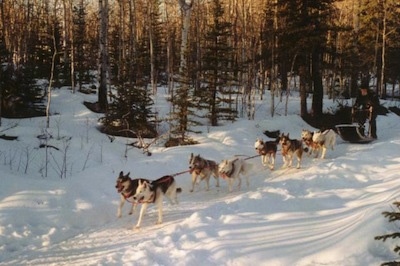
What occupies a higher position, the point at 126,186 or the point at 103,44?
the point at 103,44

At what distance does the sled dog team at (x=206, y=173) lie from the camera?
7.86m

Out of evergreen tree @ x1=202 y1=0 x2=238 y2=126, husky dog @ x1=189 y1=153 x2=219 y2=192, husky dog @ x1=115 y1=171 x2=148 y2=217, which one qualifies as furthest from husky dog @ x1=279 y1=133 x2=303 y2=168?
evergreen tree @ x1=202 y1=0 x2=238 y2=126

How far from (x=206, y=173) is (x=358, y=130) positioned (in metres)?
8.84

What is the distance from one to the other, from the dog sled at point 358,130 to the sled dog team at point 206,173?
2274 millimetres

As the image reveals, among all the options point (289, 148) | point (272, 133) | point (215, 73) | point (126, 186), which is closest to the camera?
point (126, 186)

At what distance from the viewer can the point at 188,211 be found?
8.73 m

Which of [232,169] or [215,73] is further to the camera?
[215,73]

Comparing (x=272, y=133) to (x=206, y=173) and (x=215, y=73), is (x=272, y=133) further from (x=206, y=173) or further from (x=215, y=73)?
(x=206, y=173)

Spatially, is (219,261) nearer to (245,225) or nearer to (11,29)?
(245,225)

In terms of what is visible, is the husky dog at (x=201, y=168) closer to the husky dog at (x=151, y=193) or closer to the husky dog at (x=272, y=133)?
the husky dog at (x=151, y=193)

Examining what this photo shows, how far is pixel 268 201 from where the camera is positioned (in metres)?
8.42

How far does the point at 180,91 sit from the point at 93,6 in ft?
161

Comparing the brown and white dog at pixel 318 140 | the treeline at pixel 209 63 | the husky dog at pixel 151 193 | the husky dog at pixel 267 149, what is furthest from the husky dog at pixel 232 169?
the treeline at pixel 209 63

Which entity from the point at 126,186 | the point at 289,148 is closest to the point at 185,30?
the point at 289,148
